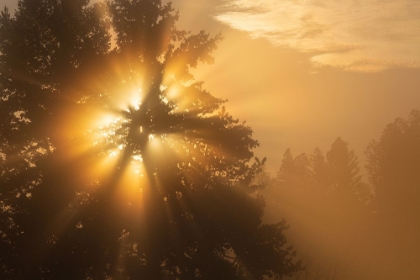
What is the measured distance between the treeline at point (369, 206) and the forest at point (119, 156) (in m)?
27.9

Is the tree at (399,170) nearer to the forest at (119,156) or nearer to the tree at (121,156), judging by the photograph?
the forest at (119,156)

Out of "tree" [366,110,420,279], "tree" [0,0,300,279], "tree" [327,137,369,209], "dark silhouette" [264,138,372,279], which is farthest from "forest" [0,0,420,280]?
"tree" [327,137,369,209]

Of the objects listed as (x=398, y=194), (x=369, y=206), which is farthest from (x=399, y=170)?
(x=369, y=206)

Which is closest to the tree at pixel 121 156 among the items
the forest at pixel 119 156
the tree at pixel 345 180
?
the forest at pixel 119 156

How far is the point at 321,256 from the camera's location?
44438 mm

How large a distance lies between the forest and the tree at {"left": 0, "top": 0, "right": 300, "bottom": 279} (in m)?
0.04

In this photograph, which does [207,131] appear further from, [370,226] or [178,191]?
[370,226]

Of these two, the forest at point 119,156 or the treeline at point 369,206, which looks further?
the treeline at point 369,206

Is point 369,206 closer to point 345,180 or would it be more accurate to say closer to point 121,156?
point 345,180

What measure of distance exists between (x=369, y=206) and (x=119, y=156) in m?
43.9

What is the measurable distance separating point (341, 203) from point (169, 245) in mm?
41585

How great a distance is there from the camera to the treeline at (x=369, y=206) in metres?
50.5

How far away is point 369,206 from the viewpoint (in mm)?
58156

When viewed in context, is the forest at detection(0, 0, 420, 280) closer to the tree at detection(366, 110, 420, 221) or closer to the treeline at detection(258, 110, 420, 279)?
the treeline at detection(258, 110, 420, 279)
